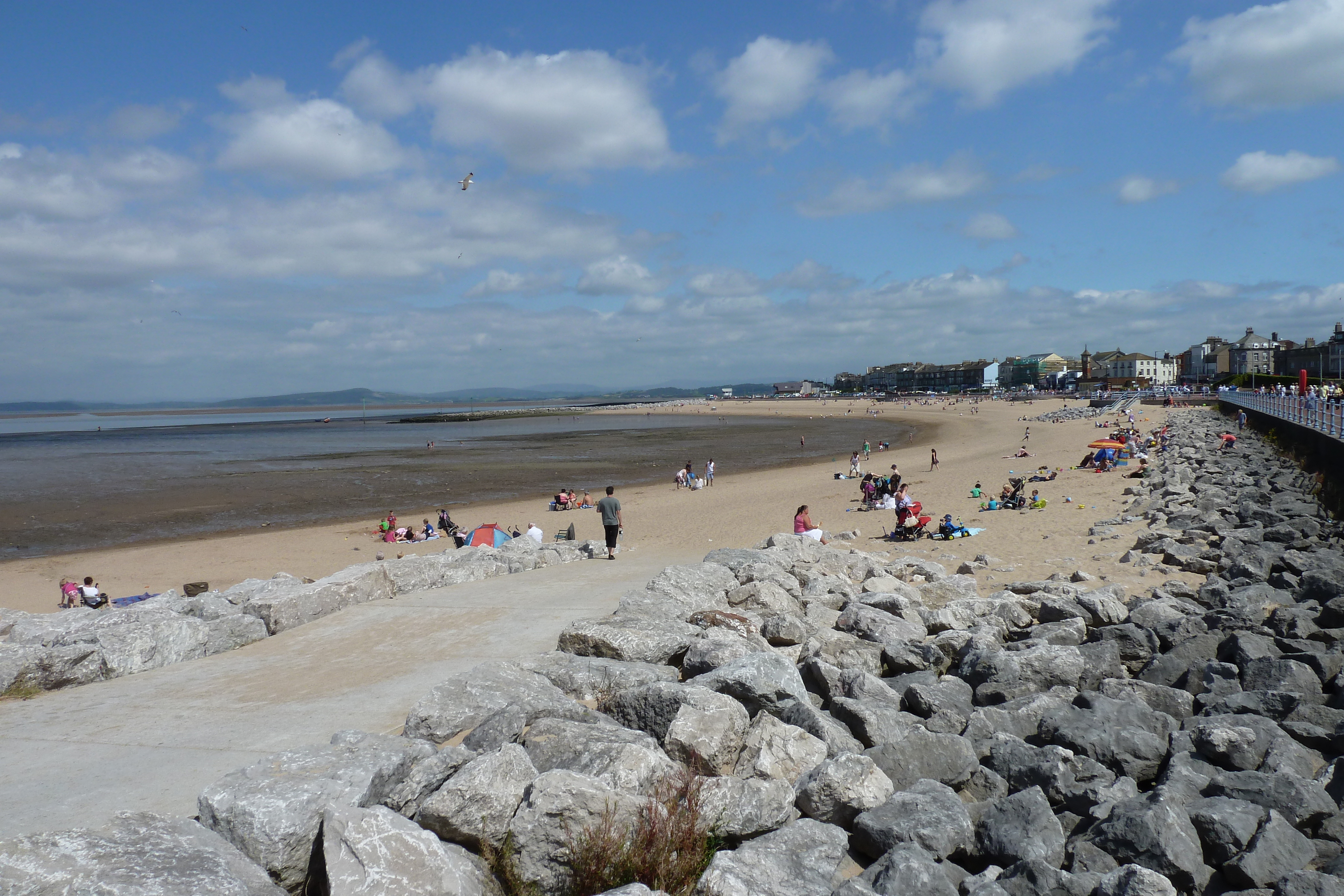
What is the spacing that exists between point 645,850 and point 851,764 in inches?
51.2

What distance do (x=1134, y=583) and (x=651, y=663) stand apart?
22.3 feet

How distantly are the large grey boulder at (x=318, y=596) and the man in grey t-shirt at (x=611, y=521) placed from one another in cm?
358

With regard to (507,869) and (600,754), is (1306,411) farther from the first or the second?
(507,869)

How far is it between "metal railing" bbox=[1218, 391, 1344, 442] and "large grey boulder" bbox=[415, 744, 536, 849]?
19.4 meters

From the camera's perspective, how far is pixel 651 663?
5.89 metres

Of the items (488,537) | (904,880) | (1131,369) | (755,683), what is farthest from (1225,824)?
(1131,369)

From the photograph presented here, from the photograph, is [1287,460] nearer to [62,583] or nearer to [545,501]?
[545,501]

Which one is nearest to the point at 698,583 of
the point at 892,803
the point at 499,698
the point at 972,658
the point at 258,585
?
the point at 972,658

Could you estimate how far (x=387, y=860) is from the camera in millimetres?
3111

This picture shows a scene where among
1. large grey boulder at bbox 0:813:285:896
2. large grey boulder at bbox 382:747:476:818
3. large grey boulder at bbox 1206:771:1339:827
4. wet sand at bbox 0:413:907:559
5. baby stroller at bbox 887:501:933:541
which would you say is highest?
large grey boulder at bbox 0:813:285:896

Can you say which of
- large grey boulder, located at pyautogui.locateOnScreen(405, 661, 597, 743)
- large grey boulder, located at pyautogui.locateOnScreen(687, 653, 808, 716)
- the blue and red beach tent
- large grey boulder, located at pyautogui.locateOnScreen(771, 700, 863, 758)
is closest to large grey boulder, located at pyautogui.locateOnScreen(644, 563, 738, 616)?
large grey boulder, located at pyautogui.locateOnScreen(687, 653, 808, 716)

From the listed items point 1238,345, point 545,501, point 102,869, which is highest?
point 1238,345

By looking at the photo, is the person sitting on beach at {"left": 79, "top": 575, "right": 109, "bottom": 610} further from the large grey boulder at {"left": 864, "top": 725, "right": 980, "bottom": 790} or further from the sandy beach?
the large grey boulder at {"left": 864, "top": 725, "right": 980, "bottom": 790}

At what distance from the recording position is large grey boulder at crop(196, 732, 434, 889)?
10.7 ft
